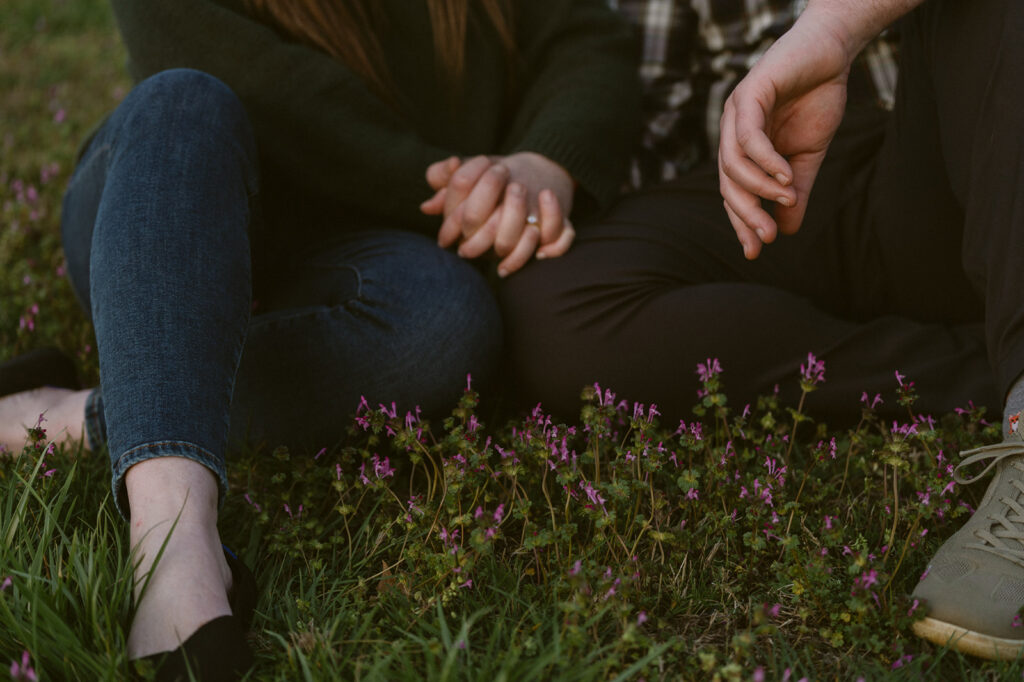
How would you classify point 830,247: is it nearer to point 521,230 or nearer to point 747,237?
point 747,237

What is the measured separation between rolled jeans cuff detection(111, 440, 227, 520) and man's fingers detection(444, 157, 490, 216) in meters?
1.09

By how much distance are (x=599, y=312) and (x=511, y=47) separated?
1056mm

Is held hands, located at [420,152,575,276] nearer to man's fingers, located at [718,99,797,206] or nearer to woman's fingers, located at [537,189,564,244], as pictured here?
woman's fingers, located at [537,189,564,244]

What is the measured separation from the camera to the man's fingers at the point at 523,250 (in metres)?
2.46

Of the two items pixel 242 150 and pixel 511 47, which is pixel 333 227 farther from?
pixel 511 47

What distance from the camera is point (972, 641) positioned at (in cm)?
154

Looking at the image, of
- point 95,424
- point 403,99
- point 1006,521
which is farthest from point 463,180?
point 1006,521

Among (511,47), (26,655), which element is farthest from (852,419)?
(26,655)

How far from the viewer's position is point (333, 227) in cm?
274

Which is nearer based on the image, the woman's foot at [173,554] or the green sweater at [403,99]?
the woman's foot at [173,554]

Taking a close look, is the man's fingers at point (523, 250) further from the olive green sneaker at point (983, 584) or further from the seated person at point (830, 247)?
the olive green sneaker at point (983, 584)

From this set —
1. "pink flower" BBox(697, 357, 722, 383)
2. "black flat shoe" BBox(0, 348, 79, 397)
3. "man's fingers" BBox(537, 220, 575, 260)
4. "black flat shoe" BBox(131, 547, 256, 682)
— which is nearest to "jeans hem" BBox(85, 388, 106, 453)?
"black flat shoe" BBox(0, 348, 79, 397)

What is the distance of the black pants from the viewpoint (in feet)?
7.10

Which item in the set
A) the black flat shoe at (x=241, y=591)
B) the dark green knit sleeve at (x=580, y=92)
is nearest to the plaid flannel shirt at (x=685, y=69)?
the dark green knit sleeve at (x=580, y=92)
